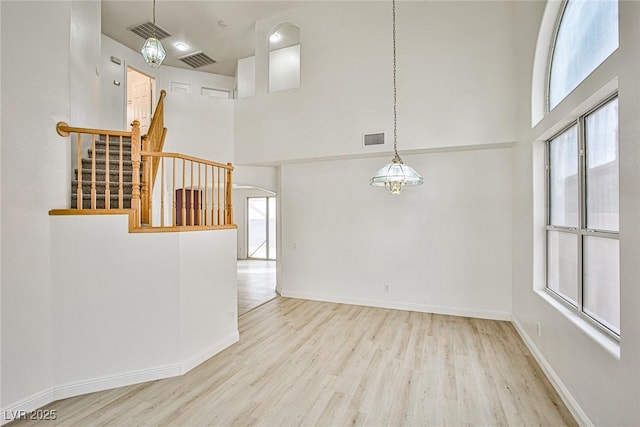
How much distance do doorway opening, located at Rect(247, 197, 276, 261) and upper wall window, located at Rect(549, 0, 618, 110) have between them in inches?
357

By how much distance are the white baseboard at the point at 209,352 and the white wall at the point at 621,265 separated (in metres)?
3.26

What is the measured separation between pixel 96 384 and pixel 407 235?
428 centimetres

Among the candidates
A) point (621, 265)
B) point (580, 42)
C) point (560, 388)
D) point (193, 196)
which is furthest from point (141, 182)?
point (560, 388)

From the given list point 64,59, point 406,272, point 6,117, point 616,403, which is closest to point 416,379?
point 616,403

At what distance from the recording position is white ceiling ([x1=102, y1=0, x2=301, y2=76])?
18.3ft

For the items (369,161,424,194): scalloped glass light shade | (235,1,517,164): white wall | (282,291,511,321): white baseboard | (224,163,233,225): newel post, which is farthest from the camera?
(282,291,511,321): white baseboard

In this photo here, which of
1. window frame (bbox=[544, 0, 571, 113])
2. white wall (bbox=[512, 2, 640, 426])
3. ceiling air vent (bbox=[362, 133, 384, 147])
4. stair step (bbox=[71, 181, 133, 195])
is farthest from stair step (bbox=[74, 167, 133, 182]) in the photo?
window frame (bbox=[544, 0, 571, 113])

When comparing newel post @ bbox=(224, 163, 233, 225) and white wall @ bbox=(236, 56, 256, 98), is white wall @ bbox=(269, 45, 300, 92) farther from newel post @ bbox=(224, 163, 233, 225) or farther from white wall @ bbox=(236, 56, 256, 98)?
newel post @ bbox=(224, 163, 233, 225)

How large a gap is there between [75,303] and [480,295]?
4960mm

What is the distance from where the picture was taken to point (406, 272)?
512 cm

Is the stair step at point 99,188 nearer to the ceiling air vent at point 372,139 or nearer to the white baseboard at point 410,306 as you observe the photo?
the white baseboard at point 410,306

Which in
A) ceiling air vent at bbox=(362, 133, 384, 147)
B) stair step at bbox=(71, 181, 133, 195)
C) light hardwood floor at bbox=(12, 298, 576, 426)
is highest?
ceiling air vent at bbox=(362, 133, 384, 147)

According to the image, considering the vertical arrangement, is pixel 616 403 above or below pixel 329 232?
below

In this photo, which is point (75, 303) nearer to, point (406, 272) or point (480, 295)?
point (406, 272)
